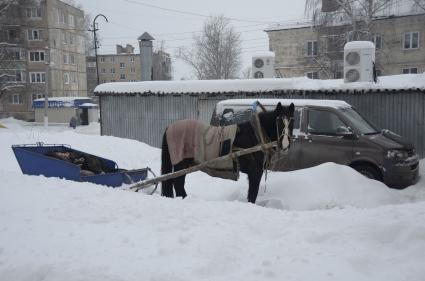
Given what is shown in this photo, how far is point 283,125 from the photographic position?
269 inches

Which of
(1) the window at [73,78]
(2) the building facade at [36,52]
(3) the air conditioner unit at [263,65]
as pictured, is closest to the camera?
(3) the air conditioner unit at [263,65]

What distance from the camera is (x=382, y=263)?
3.45 metres

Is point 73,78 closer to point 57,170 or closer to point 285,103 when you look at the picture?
point 285,103

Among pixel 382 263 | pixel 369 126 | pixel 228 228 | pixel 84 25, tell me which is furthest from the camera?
pixel 84 25

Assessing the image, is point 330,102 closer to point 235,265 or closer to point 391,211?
point 391,211

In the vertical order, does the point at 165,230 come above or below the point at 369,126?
below

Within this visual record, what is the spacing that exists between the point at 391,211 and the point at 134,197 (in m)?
3.39

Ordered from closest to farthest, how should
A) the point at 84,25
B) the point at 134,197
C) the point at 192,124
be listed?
the point at 134,197
the point at 192,124
the point at 84,25

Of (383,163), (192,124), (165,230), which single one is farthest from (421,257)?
(383,163)

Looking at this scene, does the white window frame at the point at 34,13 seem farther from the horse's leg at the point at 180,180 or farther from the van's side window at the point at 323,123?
the horse's leg at the point at 180,180

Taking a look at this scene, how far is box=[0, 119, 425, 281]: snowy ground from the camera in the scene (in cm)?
343

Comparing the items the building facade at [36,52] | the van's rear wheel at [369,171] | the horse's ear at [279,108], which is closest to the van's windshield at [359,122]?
the van's rear wheel at [369,171]

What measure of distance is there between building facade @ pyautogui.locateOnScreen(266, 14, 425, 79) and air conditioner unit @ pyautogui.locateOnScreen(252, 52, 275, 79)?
1512cm

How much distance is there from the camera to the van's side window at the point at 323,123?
358 inches
